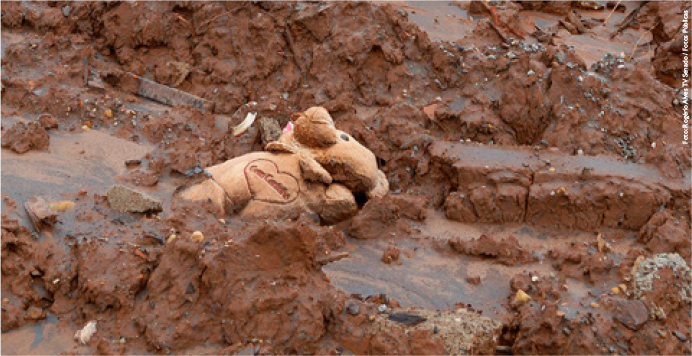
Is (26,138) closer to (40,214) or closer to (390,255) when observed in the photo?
(40,214)

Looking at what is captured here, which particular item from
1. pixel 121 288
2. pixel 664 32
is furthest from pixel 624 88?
pixel 121 288

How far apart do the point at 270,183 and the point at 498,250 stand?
1.63 metres

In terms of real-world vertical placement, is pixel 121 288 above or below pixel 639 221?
above

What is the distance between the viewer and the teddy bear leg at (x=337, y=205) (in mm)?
5488

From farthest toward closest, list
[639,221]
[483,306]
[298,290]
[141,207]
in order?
[639,221], [141,207], [483,306], [298,290]

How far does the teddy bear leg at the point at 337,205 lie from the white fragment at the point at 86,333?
6.31ft

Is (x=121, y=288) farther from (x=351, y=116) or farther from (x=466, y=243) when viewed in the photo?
(x=351, y=116)

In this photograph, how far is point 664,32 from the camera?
845 cm

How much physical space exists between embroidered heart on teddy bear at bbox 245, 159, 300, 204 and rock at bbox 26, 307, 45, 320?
1.66 m

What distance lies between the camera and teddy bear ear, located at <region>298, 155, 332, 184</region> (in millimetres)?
5391

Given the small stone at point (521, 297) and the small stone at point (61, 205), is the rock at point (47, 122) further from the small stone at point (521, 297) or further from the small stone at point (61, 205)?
the small stone at point (521, 297)

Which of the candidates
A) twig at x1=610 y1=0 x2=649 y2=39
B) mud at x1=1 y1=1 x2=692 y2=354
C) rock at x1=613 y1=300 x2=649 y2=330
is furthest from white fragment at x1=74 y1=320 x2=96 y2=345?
twig at x1=610 y1=0 x2=649 y2=39

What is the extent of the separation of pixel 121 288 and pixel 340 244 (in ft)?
5.16

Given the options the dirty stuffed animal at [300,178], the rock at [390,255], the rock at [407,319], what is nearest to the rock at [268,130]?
the dirty stuffed animal at [300,178]
